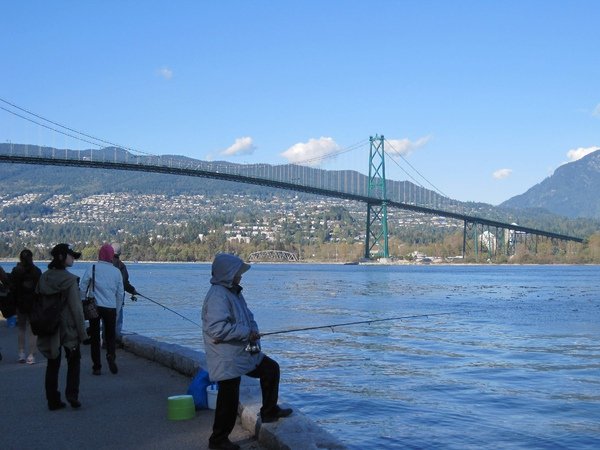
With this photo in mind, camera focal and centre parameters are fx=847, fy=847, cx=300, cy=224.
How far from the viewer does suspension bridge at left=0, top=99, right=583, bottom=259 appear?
178ft

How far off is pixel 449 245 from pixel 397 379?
11302 cm

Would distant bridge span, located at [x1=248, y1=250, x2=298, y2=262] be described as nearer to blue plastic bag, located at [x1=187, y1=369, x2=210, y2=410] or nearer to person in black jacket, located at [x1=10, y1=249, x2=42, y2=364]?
person in black jacket, located at [x1=10, y1=249, x2=42, y2=364]

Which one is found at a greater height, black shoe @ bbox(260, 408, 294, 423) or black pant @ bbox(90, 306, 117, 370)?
black pant @ bbox(90, 306, 117, 370)

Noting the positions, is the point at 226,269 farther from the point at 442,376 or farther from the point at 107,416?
the point at 442,376

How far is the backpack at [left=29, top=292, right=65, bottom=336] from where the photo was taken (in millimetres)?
5867

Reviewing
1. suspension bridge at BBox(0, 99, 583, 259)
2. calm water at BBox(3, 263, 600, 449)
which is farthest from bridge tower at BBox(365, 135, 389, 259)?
calm water at BBox(3, 263, 600, 449)

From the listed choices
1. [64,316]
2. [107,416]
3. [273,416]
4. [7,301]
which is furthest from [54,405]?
[7,301]

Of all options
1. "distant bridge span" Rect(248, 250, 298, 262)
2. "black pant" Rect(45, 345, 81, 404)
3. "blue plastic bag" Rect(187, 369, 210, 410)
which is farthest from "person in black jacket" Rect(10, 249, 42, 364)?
"distant bridge span" Rect(248, 250, 298, 262)

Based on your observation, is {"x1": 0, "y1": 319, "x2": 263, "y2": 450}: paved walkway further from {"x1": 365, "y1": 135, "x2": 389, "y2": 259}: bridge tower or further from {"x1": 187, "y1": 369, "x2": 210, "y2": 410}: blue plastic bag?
{"x1": 365, "y1": 135, "x2": 389, "y2": 259}: bridge tower

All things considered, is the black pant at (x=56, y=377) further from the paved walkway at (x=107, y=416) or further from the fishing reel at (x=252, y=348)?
the fishing reel at (x=252, y=348)

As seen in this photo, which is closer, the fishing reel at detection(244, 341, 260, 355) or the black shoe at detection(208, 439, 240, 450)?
the black shoe at detection(208, 439, 240, 450)

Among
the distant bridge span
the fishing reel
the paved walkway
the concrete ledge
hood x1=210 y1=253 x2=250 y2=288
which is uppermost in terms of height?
hood x1=210 y1=253 x2=250 y2=288

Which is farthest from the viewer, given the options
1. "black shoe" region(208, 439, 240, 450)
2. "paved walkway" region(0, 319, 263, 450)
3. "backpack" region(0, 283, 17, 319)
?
"backpack" region(0, 283, 17, 319)

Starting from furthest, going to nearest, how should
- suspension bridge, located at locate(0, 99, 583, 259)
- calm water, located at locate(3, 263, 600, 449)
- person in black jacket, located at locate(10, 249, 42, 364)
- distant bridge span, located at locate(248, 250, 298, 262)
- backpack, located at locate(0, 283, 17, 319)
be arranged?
distant bridge span, located at locate(248, 250, 298, 262) < suspension bridge, located at locate(0, 99, 583, 259) < backpack, located at locate(0, 283, 17, 319) < person in black jacket, located at locate(10, 249, 42, 364) < calm water, located at locate(3, 263, 600, 449)
